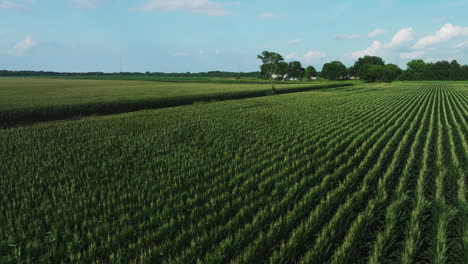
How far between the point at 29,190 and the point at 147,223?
3529mm

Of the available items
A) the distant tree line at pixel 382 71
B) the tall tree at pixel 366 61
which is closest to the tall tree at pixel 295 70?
the distant tree line at pixel 382 71

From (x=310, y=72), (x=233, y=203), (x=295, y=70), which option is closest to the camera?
(x=233, y=203)

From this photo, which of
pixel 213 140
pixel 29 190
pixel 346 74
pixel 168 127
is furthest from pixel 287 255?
pixel 346 74

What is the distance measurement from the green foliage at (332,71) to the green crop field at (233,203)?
152 m

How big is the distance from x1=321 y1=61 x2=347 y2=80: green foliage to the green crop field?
15176 centimetres

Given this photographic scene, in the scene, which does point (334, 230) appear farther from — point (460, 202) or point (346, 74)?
point (346, 74)

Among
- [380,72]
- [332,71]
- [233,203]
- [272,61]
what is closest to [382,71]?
[380,72]

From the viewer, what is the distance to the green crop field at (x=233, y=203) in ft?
11.8

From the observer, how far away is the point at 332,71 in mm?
149125

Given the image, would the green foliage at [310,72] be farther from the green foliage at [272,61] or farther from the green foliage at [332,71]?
the green foliage at [272,61]

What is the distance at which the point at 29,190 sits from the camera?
5711 millimetres

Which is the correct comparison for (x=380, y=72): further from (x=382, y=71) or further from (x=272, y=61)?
(x=272, y=61)

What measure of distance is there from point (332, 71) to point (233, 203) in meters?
160

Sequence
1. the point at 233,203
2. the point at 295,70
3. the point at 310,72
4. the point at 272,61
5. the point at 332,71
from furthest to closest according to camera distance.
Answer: the point at 310,72
the point at 295,70
the point at 332,71
the point at 272,61
the point at 233,203
